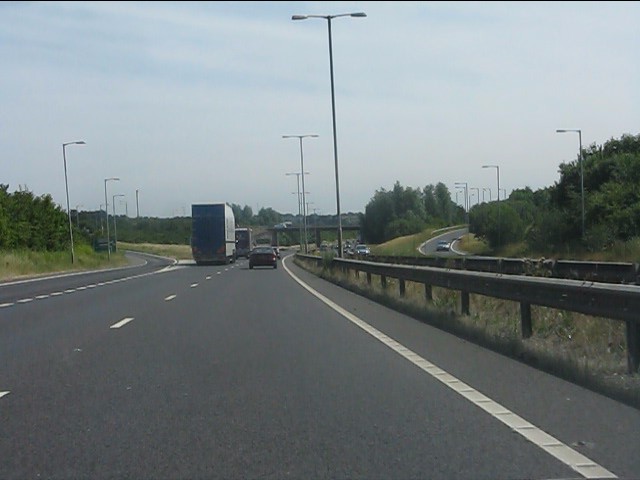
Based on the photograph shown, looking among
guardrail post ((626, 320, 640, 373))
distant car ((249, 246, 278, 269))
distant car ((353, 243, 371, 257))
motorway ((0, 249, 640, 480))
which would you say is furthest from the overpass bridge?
guardrail post ((626, 320, 640, 373))

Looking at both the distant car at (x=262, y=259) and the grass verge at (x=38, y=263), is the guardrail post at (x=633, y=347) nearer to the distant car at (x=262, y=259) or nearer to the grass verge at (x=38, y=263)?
the grass verge at (x=38, y=263)

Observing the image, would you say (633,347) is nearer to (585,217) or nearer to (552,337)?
(552,337)

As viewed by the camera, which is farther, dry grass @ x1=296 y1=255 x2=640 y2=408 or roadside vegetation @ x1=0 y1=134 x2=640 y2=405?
roadside vegetation @ x1=0 y1=134 x2=640 y2=405

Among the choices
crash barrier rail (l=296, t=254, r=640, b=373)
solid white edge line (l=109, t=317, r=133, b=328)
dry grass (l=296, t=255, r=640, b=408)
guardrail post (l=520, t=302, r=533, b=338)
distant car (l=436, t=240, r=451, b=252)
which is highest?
crash barrier rail (l=296, t=254, r=640, b=373)

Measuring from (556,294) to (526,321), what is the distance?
1.34 meters

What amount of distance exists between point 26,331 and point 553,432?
40.8ft

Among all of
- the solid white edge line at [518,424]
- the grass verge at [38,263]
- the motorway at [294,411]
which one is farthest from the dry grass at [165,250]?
the solid white edge line at [518,424]

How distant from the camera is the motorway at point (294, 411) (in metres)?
7.15

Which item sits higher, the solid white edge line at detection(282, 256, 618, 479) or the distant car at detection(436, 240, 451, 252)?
the solid white edge line at detection(282, 256, 618, 479)

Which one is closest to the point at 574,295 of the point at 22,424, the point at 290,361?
the point at 290,361

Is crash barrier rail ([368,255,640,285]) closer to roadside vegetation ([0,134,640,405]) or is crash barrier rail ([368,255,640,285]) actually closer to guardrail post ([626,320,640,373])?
roadside vegetation ([0,134,640,405])

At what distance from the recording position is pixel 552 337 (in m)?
14.4

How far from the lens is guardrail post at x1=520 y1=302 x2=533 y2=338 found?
14312mm

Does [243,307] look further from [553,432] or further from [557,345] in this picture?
[553,432]
